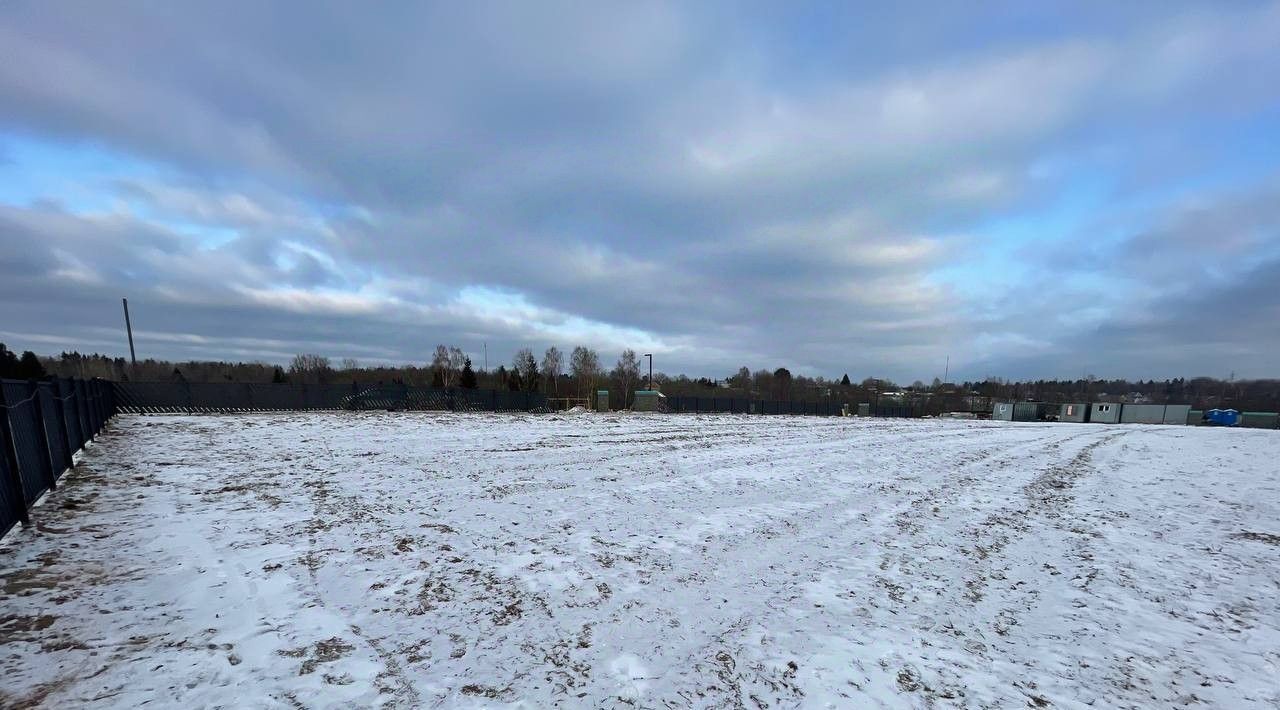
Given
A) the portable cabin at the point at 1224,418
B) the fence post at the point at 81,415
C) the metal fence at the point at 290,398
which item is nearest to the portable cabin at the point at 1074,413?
the portable cabin at the point at 1224,418

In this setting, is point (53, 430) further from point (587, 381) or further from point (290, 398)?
point (587, 381)

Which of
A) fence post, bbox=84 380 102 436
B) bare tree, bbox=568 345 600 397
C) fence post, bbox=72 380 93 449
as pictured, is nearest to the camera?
fence post, bbox=72 380 93 449

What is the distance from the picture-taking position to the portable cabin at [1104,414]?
180ft

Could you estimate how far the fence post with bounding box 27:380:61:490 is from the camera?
7.23m

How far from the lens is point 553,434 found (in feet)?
65.8

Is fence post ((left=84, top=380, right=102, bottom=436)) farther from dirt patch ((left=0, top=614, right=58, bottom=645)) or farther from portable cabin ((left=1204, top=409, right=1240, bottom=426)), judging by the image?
portable cabin ((left=1204, top=409, right=1240, bottom=426))

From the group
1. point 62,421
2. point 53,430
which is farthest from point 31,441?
point 62,421

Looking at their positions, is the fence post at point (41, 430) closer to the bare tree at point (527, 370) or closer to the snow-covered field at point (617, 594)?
the snow-covered field at point (617, 594)

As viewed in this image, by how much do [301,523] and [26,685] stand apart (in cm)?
374

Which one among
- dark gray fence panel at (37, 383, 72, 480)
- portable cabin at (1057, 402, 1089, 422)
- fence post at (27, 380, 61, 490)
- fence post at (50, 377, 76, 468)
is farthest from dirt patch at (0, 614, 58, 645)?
portable cabin at (1057, 402, 1089, 422)

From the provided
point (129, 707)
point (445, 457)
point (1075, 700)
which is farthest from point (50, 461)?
point (1075, 700)

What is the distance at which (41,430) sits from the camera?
24.4ft

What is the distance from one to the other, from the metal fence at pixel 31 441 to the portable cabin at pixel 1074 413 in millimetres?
76104

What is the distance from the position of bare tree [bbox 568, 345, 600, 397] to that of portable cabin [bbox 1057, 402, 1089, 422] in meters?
61.9
